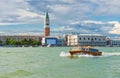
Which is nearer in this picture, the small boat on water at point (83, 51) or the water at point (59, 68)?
the water at point (59, 68)

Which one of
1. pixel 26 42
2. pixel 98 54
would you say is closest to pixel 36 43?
pixel 26 42

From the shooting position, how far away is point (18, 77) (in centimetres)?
2688

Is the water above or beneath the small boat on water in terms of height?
beneath

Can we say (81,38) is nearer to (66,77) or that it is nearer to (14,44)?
(14,44)

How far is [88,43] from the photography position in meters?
200

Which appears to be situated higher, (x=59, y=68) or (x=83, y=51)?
(x=83, y=51)

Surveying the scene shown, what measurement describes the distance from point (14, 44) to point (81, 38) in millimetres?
38111

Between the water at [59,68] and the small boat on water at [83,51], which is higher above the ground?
the small boat on water at [83,51]

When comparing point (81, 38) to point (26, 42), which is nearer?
point (26, 42)

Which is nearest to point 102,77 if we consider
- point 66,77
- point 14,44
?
point 66,77

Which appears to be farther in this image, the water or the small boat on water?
the small boat on water

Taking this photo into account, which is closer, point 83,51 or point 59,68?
point 59,68

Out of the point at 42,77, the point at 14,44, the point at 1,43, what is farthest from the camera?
the point at 1,43

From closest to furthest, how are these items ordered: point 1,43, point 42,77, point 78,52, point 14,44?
1. point 42,77
2. point 78,52
3. point 14,44
4. point 1,43
